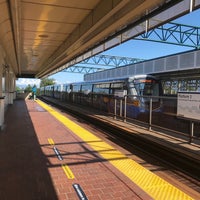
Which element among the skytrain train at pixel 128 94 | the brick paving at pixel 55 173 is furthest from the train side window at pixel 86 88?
the brick paving at pixel 55 173

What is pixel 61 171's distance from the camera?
6.06 meters

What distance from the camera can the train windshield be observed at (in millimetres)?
18433

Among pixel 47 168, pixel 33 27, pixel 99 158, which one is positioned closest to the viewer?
pixel 47 168

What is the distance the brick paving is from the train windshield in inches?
386

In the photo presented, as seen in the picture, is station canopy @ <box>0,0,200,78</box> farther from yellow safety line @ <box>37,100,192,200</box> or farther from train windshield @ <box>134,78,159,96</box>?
train windshield @ <box>134,78,159,96</box>

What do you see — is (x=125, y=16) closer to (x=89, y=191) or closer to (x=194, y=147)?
(x=194, y=147)

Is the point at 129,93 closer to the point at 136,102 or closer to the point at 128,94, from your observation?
the point at 128,94

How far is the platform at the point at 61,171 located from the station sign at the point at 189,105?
2.16m

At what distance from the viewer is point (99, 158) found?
23.6ft

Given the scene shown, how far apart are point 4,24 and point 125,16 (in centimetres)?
412

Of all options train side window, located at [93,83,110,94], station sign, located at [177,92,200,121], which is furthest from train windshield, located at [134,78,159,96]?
station sign, located at [177,92,200,121]

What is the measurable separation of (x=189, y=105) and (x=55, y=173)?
3995 mm

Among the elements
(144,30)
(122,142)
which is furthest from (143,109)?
(144,30)

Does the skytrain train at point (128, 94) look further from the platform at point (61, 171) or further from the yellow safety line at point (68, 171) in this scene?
the yellow safety line at point (68, 171)
